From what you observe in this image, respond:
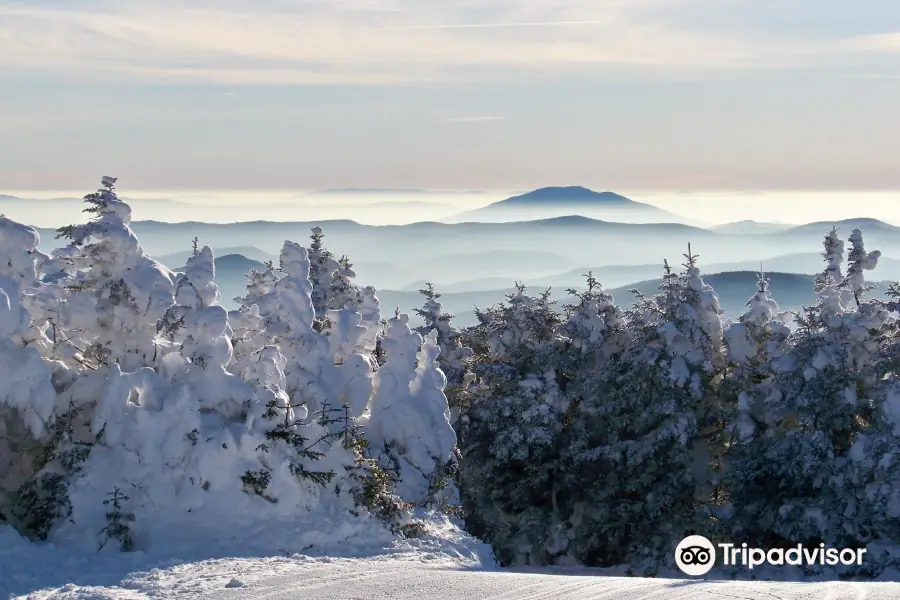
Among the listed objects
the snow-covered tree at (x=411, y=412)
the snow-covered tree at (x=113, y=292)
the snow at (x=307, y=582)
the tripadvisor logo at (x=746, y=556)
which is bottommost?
the tripadvisor logo at (x=746, y=556)

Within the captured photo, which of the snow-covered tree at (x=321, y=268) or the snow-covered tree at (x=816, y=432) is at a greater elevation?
the snow-covered tree at (x=321, y=268)

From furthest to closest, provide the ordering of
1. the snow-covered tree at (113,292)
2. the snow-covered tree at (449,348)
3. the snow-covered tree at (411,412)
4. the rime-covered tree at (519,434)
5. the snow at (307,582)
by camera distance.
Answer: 1. the snow-covered tree at (449,348)
2. the rime-covered tree at (519,434)
3. the snow-covered tree at (411,412)
4. the snow-covered tree at (113,292)
5. the snow at (307,582)

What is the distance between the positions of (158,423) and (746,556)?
1552 centimetres

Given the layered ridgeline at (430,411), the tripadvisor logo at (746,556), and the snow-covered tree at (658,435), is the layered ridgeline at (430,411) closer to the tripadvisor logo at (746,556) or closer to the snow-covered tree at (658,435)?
the snow-covered tree at (658,435)

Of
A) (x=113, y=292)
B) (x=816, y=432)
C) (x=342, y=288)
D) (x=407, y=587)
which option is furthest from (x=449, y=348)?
(x=407, y=587)

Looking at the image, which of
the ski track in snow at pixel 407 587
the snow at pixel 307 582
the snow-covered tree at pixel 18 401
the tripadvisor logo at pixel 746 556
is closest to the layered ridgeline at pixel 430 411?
the snow-covered tree at pixel 18 401

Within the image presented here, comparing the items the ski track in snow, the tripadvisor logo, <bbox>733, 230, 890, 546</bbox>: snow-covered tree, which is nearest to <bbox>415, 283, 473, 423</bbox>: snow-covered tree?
the tripadvisor logo

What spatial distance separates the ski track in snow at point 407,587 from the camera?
14.2 m

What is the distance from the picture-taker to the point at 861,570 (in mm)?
24797

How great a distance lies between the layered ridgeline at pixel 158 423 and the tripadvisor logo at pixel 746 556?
6728mm

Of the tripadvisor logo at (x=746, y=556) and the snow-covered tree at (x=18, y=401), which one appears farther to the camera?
the tripadvisor logo at (x=746, y=556)

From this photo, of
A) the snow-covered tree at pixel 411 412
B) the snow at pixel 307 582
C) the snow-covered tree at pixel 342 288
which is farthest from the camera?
the snow-covered tree at pixel 342 288

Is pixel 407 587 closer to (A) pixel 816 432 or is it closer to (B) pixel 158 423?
(B) pixel 158 423

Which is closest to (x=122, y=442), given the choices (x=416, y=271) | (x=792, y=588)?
(x=792, y=588)
